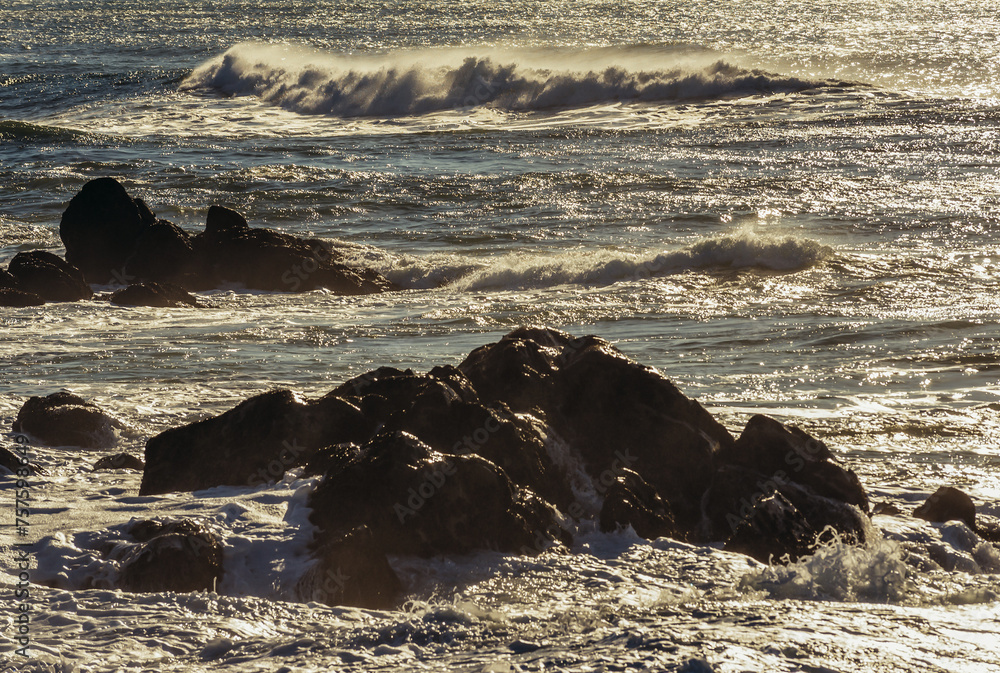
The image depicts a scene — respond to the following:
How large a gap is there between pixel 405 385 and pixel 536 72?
Result: 32016 mm

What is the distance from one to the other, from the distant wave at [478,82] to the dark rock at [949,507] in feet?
95.3

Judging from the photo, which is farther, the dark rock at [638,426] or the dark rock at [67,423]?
the dark rock at [67,423]

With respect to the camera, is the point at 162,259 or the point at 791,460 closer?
the point at 791,460

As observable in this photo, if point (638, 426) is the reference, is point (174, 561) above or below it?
below

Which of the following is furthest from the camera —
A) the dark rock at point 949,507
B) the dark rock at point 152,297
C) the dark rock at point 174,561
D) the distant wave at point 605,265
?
the distant wave at point 605,265

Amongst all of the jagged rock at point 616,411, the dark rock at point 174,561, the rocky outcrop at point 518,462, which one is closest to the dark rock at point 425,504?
the rocky outcrop at point 518,462

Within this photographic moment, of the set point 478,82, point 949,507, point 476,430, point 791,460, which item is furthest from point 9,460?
point 478,82

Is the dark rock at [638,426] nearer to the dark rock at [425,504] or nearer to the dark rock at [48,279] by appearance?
the dark rock at [425,504]

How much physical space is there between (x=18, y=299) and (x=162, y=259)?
245 centimetres

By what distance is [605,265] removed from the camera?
14.7 meters

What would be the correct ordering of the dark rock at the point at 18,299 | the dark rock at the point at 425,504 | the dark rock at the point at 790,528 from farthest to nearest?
the dark rock at the point at 18,299
the dark rock at the point at 790,528
the dark rock at the point at 425,504

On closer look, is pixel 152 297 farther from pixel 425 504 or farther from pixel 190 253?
pixel 425 504

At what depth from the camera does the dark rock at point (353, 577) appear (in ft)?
16.6

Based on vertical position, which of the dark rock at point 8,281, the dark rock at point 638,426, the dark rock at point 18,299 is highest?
the dark rock at point 638,426
